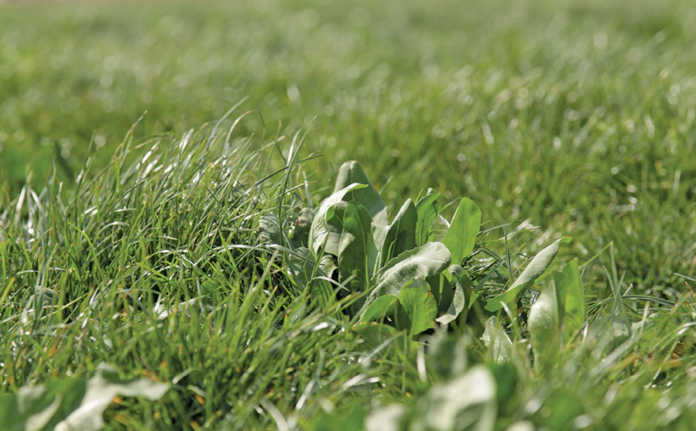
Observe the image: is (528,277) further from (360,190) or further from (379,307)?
(360,190)

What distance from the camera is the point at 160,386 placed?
135 cm

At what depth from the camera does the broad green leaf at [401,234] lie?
1813 mm

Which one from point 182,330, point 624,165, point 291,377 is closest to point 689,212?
point 624,165

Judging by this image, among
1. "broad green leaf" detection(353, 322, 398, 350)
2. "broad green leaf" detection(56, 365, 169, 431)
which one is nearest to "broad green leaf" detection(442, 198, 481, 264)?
"broad green leaf" detection(353, 322, 398, 350)

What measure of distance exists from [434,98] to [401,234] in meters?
1.76

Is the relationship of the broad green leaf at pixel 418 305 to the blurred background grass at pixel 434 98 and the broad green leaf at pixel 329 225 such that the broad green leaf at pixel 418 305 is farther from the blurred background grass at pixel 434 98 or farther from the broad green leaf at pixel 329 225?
the blurred background grass at pixel 434 98

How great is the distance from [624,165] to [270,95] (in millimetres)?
2194

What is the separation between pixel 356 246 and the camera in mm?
1810

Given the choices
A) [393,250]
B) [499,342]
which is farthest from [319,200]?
[499,342]

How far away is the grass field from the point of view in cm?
140

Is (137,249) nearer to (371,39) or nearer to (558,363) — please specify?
(558,363)

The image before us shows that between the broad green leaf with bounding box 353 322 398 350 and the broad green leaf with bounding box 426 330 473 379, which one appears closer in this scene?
the broad green leaf with bounding box 426 330 473 379

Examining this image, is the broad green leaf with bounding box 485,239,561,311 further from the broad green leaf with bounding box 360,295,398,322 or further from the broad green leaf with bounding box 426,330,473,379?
the broad green leaf with bounding box 426,330,473,379

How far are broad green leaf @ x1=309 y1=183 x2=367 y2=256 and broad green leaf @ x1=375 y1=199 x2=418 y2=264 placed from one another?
0.41ft
